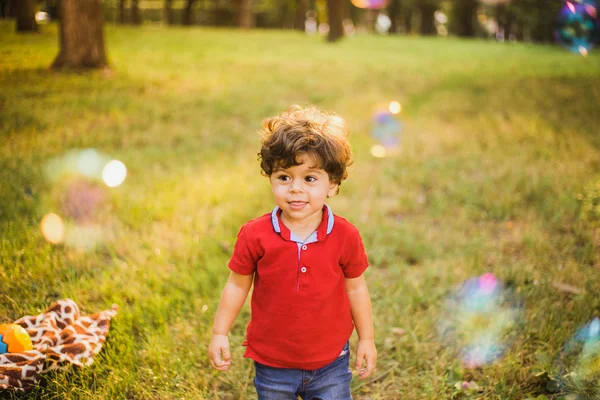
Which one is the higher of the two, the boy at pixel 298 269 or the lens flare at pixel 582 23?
the lens flare at pixel 582 23

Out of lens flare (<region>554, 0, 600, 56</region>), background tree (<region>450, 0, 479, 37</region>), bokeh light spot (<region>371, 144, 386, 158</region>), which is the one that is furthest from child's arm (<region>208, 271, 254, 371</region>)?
background tree (<region>450, 0, 479, 37</region>)

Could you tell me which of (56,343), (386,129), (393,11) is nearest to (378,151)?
(386,129)

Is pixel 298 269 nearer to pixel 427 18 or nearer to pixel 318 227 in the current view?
pixel 318 227

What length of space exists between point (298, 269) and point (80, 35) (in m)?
7.98

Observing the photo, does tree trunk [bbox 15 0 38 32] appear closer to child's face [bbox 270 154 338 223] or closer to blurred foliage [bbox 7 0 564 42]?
child's face [bbox 270 154 338 223]

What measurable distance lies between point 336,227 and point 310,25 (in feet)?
173

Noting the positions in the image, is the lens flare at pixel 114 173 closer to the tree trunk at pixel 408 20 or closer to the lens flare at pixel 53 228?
the lens flare at pixel 53 228

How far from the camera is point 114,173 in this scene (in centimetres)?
464

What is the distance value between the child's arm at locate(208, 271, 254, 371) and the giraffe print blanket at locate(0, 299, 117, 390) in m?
0.85

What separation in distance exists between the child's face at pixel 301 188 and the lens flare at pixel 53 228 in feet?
7.53

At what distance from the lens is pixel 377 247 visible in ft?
11.8

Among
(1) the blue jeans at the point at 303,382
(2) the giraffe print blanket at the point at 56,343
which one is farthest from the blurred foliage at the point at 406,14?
(1) the blue jeans at the point at 303,382

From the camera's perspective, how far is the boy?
1.78m

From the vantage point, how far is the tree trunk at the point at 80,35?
7.91m
